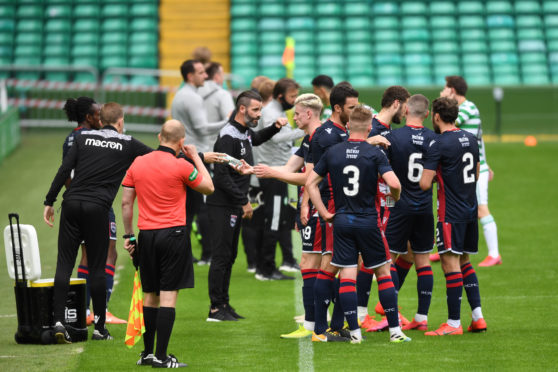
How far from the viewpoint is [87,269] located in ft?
27.6

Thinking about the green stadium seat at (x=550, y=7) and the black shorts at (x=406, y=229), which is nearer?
the black shorts at (x=406, y=229)

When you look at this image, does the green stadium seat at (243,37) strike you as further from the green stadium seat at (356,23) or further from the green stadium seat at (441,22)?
the green stadium seat at (441,22)

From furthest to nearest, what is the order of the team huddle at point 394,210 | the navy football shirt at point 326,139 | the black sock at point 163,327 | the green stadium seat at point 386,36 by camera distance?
the green stadium seat at point 386,36 < the navy football shirt at point 326,139 < the team huddle at point 394,210 < the black sock at point 163,327

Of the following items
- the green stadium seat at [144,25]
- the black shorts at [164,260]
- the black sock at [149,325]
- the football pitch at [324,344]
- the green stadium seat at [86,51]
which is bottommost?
the football pitch at [324,344]

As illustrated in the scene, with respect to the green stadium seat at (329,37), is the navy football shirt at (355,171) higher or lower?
lower

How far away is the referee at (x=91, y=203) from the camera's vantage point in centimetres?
780

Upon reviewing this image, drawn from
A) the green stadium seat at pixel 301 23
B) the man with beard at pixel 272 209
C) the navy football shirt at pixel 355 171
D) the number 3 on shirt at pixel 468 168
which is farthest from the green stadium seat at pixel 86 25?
the navy football shirt at pixel 355 171

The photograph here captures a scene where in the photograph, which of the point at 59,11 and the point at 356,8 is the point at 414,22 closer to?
the point at 356,8

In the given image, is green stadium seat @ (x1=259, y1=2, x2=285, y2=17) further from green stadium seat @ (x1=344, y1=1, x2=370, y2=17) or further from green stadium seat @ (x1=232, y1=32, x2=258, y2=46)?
green stadium seat @ (x1=344, y1=1, x2=370, y2=17)

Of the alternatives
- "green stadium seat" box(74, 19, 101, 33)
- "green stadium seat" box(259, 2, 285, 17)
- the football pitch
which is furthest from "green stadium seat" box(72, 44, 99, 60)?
the football pitch

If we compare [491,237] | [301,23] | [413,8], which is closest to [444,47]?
[413,8]

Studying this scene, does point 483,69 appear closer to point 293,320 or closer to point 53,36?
point 53,36

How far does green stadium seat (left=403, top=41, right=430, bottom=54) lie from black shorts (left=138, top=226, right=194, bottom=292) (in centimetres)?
1850

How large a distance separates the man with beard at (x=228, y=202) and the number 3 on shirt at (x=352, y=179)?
161 centimetres
